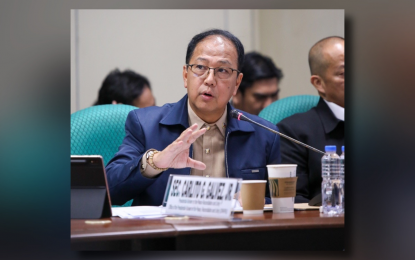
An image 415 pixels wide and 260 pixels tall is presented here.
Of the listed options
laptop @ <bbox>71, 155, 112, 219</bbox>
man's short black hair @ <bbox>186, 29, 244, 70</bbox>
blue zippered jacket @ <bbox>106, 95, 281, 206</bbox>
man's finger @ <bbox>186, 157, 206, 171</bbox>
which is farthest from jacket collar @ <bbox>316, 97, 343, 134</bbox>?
laptop @ <bbox>71, 155, 112, 219</bbox>

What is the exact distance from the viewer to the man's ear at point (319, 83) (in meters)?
2.30

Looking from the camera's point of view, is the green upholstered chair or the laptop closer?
the laptop

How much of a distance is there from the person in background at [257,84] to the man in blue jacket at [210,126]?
49mm

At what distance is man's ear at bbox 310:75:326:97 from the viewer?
2303 mm

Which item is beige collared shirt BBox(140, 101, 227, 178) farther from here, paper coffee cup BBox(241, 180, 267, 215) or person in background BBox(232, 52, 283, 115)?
paper coffee cup BBox(241, 180, 267, 215)

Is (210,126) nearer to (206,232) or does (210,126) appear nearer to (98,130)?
(98,130)

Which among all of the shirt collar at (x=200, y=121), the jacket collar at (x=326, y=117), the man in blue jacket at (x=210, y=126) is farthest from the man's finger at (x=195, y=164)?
the jacket collar at (x=326, y=117)

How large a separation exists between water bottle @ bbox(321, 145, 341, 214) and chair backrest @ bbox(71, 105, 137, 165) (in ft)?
3.08

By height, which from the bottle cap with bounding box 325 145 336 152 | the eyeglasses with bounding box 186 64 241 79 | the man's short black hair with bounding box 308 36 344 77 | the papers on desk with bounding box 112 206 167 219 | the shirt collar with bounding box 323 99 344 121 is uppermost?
the man's short black hair with bounding box 308 36 344 77

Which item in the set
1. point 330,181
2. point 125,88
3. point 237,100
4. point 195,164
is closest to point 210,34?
point 237,100

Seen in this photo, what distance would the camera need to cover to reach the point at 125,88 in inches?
89.7
